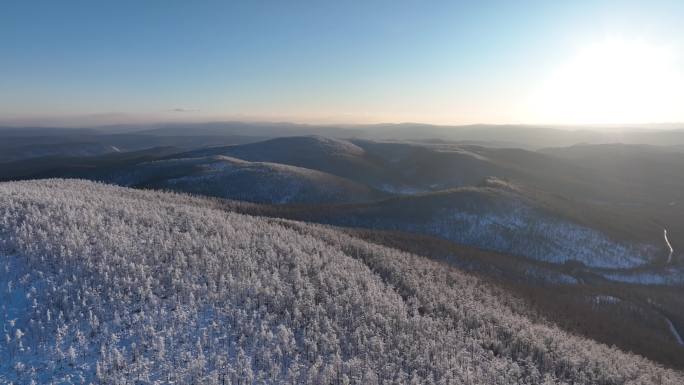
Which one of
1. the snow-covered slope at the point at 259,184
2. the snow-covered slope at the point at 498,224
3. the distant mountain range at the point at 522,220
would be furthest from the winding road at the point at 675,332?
the snow-covered slope at the point at 259,184

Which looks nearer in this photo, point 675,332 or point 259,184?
point 675,332

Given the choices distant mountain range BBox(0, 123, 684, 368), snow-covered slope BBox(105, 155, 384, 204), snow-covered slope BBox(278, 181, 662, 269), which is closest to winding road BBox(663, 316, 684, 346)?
distant mountain range BBox(0, 123, 684, 368)

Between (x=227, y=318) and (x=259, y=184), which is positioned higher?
A: (x=227, y=318)

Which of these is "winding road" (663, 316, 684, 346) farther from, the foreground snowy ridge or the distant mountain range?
the foreground snowy ridge

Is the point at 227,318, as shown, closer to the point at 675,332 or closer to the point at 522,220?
the point at 675,332

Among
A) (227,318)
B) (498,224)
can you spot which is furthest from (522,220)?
(227,318)

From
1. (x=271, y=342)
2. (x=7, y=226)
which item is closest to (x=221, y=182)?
(x=7, y=226)
